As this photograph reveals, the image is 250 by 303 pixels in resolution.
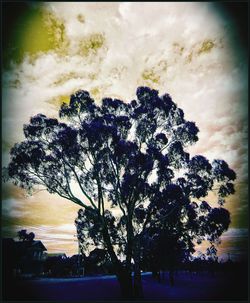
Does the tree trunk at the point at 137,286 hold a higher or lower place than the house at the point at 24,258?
higher

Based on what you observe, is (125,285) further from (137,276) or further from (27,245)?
(27,245)

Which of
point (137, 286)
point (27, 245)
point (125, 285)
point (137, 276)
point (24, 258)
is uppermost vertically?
point (137, 276)

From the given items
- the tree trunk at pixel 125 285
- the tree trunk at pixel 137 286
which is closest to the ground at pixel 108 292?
the tree trunk at pixel 137 286

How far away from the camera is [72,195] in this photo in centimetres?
1495

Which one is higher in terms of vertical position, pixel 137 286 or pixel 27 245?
pixel 137 286

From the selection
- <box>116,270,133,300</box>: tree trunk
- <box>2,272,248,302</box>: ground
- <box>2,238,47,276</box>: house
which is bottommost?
<box>2,238,47,276</box>: house

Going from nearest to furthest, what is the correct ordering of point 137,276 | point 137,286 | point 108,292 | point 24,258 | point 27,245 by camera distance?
point 137,286 < point 137,276 < point 108,292 < point 24,258 < point 27,245

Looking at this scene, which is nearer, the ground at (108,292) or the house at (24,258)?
the ground at (108,292)

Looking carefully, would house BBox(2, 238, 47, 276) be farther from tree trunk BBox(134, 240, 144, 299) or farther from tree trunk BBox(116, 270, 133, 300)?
tree trunk BBox(116, 270, 133, 300)

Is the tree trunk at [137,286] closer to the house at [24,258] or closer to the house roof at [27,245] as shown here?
the house at [24,258]

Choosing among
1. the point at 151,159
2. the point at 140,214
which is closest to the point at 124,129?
the point at 151,159

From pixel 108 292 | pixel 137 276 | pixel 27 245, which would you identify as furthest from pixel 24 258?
pixel 137 276

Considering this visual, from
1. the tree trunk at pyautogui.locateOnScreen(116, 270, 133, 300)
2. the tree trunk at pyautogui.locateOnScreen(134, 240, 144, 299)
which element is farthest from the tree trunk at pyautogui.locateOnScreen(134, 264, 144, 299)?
the tree trunk at pyautogui.locateOnScreen(116, 270, 133, 300)

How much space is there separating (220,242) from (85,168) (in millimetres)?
10491
